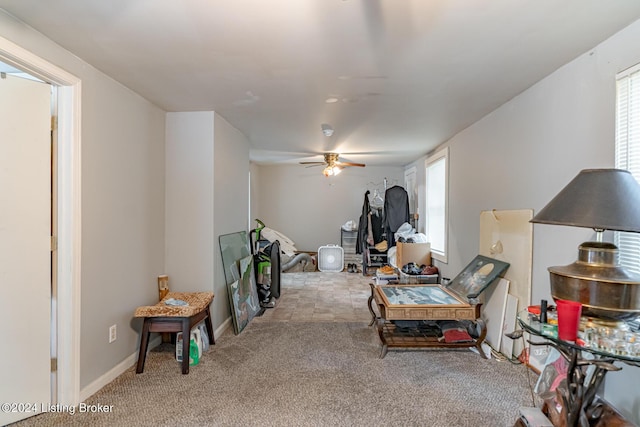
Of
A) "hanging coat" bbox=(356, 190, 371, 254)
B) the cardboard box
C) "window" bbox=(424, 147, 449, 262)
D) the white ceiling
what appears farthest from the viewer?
"hanging coat" bbox=(356, 190, 371, 254)

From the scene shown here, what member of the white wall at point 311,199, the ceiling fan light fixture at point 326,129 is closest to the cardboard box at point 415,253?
the ceiling fan light fixture at point 326,129

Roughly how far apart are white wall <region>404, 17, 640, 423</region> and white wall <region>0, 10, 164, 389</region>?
3.38 meters

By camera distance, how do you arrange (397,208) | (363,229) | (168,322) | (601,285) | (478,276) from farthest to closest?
(363,229) < (397,208) < (478,276) < (168,322) < (601,285)

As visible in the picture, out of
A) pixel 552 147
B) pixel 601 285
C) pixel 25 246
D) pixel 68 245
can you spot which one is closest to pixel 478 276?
pixel 552 147

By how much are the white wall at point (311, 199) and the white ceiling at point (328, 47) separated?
4.12m

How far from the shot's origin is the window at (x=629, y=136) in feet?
5.45

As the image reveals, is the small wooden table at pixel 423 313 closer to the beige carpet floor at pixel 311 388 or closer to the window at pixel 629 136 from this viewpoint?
the beige carpet floor at pixel 311 388

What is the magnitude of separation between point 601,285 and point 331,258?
5.58 metres

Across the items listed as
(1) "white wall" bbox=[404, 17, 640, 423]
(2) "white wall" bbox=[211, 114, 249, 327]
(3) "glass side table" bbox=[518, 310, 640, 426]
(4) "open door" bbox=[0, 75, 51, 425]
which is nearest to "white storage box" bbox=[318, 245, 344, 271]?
(2) "white wall" bbox=[211, 114, 249, 327]

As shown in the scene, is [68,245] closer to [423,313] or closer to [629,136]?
[423,313]

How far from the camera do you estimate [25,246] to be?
6.21ft

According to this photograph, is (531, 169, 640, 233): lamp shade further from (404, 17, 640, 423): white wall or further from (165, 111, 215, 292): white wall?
(165, 111, 215, 292): white wall

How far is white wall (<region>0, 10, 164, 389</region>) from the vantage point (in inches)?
84.5

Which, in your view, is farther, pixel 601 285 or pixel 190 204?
pixel 190 204
